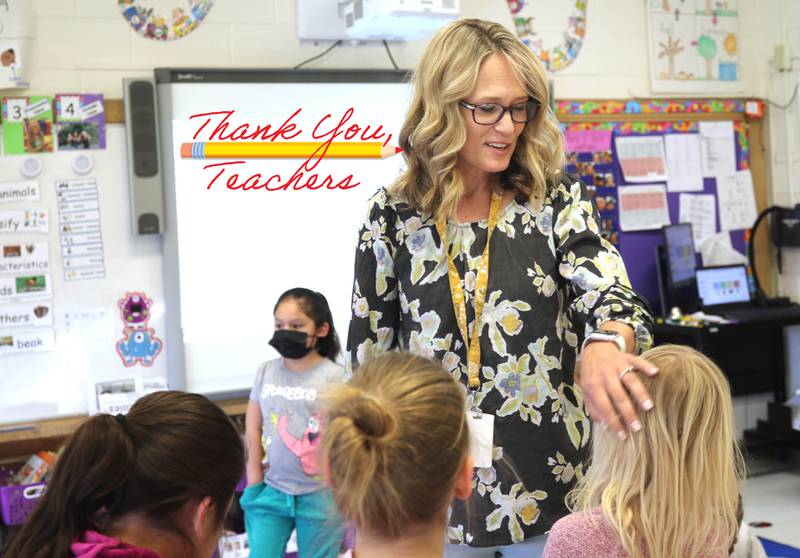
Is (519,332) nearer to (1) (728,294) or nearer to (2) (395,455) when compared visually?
(2) (395,455)

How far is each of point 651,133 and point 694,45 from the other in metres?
0.54

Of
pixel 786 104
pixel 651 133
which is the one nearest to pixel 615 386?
pixel 651 133

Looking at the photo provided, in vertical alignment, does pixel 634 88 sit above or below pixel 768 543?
above

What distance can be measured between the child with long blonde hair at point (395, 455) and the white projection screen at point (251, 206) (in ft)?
9.35

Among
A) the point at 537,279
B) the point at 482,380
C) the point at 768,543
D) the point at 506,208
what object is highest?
the point at 506,208

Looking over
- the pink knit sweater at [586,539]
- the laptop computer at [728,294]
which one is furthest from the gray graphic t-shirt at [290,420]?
the laptop computer at [728,294]

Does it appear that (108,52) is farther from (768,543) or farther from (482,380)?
(768,543)

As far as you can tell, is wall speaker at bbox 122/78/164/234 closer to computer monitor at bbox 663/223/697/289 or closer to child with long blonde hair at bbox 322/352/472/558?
computer monitor at bbox 663/223/697/289

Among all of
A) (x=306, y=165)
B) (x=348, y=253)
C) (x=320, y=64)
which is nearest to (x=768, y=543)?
(x=348, y=253)

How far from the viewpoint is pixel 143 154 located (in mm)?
4004

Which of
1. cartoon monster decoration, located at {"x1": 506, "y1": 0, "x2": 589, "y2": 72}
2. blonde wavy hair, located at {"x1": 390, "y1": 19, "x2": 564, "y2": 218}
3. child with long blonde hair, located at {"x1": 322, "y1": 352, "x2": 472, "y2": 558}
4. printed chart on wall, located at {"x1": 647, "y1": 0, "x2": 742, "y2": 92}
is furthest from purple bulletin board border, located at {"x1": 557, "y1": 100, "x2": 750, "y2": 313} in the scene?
child with long blonde hair, located at {"x1": 322, "y1": 352, "x2": 472, "y2": 558}

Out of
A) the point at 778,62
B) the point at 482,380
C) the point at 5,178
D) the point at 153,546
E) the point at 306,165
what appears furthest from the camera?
the point at 778,62

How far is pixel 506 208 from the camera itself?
1.82m

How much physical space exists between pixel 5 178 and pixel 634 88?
9.91 ft
